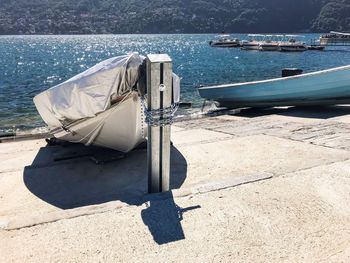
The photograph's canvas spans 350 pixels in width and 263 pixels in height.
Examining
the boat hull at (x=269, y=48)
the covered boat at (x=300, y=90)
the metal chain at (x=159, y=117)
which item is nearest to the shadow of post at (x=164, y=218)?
the metal chain at (x=159, y=117)

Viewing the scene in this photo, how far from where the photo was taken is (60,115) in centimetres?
687

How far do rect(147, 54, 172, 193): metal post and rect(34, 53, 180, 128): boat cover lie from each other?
58.5 inches

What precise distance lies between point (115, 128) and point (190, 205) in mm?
2813

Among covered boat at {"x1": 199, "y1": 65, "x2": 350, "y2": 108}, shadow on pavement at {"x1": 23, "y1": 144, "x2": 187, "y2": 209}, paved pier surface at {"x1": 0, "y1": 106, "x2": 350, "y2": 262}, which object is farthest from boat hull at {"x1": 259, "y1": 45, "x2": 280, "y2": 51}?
shadow on pavement at {"x1": 23, "y1": 144, "x2": 187, "y2": 209}

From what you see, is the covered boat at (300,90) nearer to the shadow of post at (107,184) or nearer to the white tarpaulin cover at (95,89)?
the shadow of post at (107,184)

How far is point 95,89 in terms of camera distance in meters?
6.23

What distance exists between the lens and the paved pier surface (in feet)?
11.3

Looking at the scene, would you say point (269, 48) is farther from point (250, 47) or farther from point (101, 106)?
point (101, 106)

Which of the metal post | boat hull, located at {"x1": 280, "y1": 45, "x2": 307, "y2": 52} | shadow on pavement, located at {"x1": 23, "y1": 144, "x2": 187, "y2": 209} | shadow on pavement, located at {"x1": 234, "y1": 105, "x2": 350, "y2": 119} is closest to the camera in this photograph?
the metal post

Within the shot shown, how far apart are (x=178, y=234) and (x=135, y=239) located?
16.2 inches

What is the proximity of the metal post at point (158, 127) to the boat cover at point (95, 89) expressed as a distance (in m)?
1.48

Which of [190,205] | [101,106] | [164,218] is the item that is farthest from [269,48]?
[164,218]

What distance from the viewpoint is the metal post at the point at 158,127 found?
14.3ft

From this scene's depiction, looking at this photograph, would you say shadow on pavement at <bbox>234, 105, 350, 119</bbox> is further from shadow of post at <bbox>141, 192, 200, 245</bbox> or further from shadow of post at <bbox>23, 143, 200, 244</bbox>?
shadow of post at <bbox>141, 192, 200, 245</bbox>
